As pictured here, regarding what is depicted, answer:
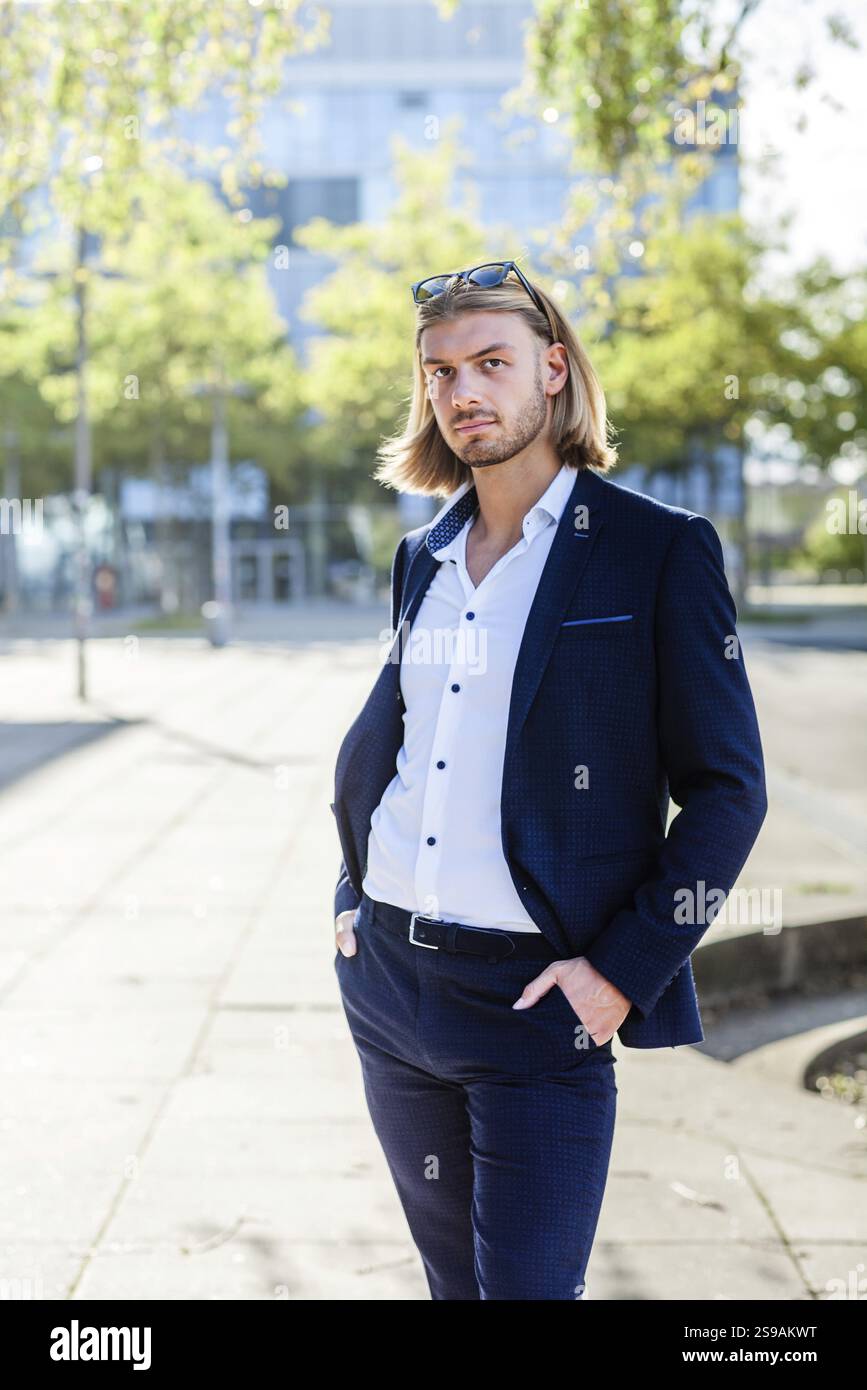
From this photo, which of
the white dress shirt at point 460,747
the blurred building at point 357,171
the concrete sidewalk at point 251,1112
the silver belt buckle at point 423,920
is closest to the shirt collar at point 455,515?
the white dress shirt at point 460,747

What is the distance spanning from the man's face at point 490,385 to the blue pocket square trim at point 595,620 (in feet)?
0.93

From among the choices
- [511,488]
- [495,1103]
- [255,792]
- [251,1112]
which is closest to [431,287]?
[511,488]

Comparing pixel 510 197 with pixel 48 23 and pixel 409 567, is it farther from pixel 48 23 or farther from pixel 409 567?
pixel 409 567

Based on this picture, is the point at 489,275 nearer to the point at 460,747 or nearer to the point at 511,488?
the point at 511,488

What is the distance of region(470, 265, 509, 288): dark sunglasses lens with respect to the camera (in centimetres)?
236

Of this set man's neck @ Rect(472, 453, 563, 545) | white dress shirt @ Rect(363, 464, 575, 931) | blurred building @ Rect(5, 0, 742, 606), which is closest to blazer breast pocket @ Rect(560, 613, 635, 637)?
white dress shirt @ Rect(363, 464, 575, 931)

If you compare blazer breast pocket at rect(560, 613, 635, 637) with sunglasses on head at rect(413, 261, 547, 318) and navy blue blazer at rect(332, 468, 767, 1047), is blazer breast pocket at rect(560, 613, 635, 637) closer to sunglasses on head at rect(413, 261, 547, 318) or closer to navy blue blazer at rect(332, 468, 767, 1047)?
navy blue blazer at rect(332, 468, 767, 1047)

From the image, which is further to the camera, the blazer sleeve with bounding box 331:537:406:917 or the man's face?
the blazer sleeve with bounding box 331:537:406:917

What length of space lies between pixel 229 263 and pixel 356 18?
26751 mm

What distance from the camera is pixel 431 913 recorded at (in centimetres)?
228

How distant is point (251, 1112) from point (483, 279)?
300 cm

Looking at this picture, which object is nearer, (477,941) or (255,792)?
(477,941)

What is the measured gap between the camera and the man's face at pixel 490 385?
7.56ft

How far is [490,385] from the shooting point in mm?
2307
